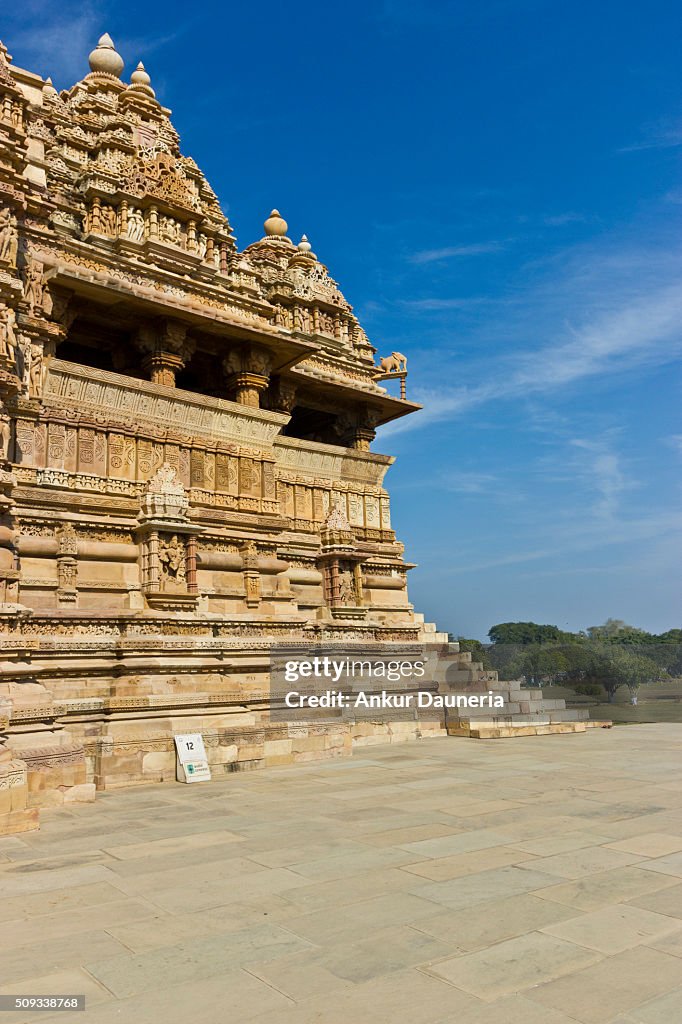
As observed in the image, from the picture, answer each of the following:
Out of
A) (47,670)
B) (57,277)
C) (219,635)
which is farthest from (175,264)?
(47,670)

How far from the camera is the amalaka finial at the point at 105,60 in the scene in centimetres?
2766

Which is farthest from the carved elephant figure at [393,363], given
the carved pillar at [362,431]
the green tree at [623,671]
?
the green tree at [623,671]

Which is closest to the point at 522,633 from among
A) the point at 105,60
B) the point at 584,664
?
the point at 584,664

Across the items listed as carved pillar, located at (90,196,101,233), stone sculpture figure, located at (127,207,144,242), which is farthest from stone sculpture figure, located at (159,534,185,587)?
carved pillar, located at (90,196,101,233)

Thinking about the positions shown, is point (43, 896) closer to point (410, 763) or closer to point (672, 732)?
point (410, 763)

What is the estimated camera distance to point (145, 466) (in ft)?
53.9

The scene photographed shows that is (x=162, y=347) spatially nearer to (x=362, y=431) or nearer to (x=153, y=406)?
(x=153, y=406)

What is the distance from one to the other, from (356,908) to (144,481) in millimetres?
12399

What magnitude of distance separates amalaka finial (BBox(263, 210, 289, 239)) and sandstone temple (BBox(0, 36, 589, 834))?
7.54 m

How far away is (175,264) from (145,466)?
6.88 m

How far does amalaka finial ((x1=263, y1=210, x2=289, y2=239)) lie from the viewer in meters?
32.1

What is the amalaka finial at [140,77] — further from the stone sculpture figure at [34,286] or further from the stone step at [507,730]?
the stone step at [507,730]

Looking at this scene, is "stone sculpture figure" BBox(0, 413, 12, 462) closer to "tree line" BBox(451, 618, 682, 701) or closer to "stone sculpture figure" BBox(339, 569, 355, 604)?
"stone sculpture figure" BBox(339, 569, 355, 604)

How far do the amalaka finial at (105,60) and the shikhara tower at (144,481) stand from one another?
6.56ft
